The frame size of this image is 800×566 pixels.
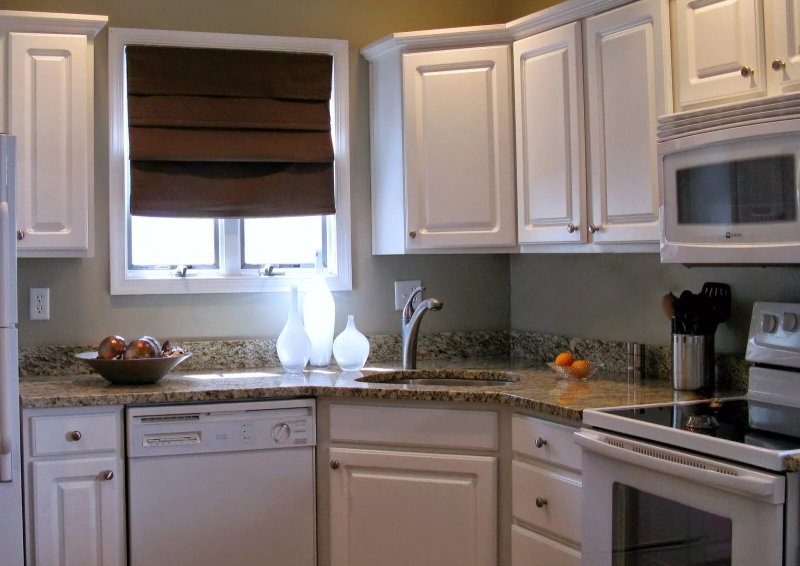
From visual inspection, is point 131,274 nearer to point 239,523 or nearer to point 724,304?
point 239,523

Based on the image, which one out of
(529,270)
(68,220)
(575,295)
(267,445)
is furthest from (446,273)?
(68,220)

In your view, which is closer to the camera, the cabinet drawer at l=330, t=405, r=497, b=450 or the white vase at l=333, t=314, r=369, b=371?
the cabinet drawer at l=330, t=405, r=497, b=450

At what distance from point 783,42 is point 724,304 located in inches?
31.7

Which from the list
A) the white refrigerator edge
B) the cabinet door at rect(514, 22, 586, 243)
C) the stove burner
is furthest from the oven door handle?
the white refrigerator edge

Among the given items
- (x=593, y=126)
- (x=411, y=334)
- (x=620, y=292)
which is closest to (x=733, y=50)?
(x=593, y=126)

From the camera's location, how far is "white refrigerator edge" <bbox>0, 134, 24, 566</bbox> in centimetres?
262

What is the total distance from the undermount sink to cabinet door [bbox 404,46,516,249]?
0.44 meters

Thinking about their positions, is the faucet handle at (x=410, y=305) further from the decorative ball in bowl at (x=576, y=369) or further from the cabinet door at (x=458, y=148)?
the decorative ball in bowl at (x=576, y=369)

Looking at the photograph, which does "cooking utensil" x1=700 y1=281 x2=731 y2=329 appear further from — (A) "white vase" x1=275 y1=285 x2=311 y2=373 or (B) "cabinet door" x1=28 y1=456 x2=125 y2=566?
(B) "cabinet door" x1=28 y1=456 x2=125 y2=566

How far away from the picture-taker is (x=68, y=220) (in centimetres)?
308

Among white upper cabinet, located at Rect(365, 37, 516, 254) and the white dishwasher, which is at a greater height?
white upper cabinet, located at Rect(365, 37, 516, 254)

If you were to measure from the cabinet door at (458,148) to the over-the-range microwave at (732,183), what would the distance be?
838mm

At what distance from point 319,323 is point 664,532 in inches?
64.6

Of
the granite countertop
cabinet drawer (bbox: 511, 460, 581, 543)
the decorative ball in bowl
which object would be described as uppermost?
the decorative ball in bowl
